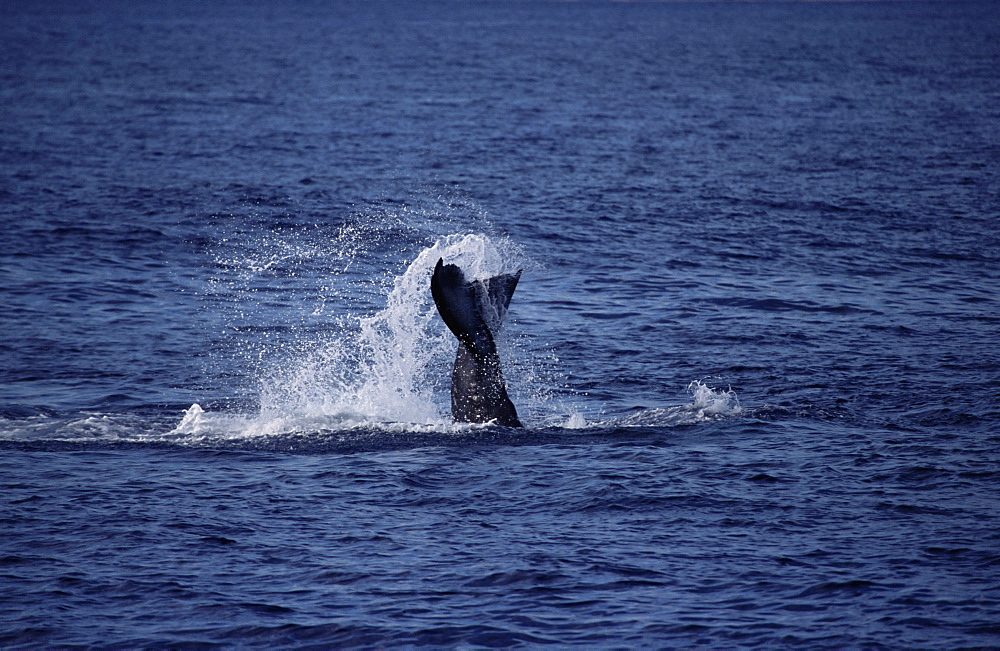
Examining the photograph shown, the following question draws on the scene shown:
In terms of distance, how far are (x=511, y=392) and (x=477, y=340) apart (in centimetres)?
269

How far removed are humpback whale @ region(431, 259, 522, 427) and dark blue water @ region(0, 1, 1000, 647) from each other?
1.37 ft

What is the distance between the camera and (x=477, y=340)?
636 inches

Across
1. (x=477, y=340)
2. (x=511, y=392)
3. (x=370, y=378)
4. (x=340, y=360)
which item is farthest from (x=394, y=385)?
(x=477, y=340)

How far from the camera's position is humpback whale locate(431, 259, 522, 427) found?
52.6 feet

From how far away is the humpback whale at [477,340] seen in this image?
16031mm

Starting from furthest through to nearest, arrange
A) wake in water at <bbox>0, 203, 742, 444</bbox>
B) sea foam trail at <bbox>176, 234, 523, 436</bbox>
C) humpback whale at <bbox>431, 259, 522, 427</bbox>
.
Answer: sea foam trail at <bbox>176, 234, 523, 436</bbox> < wake in water at <bbox>0, 203, 742, 444</bbox> < humpback whale at <bbox>431, 259, 522, 427</bbox>

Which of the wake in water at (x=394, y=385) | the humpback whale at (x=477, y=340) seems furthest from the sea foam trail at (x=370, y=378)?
the humpback whale at (x=477, y=340)

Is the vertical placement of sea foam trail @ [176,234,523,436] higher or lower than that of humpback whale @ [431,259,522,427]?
lower

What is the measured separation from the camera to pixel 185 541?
42.6 feet

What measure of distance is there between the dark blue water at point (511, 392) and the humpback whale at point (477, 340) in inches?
16.4

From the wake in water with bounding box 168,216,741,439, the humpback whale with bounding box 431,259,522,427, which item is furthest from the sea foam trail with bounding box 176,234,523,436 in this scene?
the humpback whale with bounding box 431,259,522,427

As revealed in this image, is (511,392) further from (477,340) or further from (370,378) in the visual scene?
(477,340)

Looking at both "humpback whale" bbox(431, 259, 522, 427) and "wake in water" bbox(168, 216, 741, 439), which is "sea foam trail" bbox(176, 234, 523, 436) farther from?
"humpback whale" bbox(431, 259, 522, 427)

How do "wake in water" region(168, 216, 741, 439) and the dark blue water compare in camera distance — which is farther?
"wake in water" region(168, 216, 741, 439)
